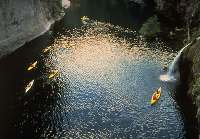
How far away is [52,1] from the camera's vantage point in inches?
4469

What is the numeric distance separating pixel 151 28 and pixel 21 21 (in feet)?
119

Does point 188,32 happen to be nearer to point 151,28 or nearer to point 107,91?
point 151,28

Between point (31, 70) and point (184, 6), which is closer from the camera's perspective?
point (31, 70)

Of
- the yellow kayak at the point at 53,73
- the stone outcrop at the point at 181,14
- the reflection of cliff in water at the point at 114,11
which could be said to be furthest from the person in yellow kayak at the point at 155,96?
the reflection of cliff in water at the point at 114,11

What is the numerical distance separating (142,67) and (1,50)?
28.3 metres

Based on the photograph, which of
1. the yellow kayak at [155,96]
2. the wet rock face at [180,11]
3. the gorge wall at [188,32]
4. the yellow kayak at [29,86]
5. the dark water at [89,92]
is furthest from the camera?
the wet rock face at [180,11]

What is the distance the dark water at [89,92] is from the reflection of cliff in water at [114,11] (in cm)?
2445

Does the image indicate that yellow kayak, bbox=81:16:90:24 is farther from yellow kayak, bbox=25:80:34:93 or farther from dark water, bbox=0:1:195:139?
yellow kayak, bbox=25:80:34:93

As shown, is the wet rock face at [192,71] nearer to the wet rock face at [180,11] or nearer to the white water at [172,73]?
the white water at [172,73]

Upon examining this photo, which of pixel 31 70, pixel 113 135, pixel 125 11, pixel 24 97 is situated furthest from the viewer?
pixel 125 11

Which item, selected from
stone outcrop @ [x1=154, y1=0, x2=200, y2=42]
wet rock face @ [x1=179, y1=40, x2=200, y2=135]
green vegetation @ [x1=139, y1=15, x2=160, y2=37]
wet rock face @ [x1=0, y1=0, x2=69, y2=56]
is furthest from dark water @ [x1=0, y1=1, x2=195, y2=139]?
stone outcrop @ [x1=154, y1=0, x2=200, y2=42]

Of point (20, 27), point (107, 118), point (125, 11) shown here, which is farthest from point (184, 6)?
point (107, 118)

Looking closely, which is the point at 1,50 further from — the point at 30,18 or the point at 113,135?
the point at 113,135

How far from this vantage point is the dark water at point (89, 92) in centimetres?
5503
